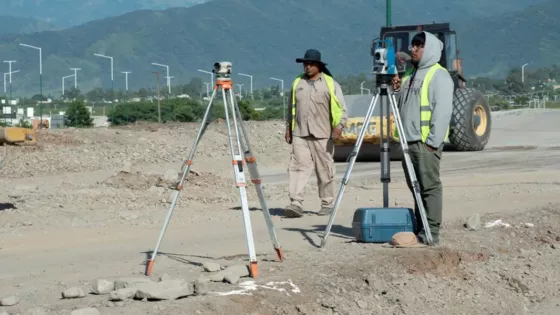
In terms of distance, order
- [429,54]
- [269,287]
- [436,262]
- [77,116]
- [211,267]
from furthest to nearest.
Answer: [77,116], [429,54], [436,262], [211,267], [269,287]

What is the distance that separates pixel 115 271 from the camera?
10.6 m

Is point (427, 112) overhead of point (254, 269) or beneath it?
overhead

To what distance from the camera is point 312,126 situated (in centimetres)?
1423

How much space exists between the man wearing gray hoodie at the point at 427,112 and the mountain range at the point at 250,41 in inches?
4486

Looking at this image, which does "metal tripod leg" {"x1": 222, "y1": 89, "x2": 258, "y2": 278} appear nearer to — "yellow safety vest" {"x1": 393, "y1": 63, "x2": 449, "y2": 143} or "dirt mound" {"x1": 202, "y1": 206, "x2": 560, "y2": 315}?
"dirt mound" {"x1": 202, "y1": 206, "x2": 560, "y2": 315}

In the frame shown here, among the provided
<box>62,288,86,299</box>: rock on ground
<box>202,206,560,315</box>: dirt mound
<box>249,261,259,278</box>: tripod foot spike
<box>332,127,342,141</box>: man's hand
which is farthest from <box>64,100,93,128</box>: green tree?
<box>62,288,86,299</box>: rock on ground

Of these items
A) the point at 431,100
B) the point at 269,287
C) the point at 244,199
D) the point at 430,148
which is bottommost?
the point at 269,287

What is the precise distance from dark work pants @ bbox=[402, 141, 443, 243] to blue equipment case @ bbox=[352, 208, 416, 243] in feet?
0.55

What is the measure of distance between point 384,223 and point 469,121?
14.7 meters

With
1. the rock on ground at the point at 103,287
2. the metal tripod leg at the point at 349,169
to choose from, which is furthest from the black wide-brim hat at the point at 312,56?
the rock on ground at the point at 103,287

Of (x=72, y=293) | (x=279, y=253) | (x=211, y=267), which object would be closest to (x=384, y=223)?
(x=279, y=253)

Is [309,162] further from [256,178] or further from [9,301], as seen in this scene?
[9,301]

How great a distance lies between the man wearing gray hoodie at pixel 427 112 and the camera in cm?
1141

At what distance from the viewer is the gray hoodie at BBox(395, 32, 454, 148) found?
11.4 m
